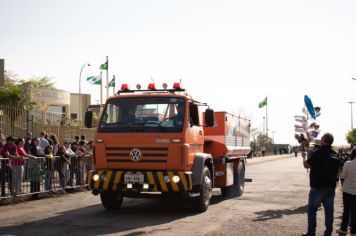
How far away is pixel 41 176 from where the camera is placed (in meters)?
15.6

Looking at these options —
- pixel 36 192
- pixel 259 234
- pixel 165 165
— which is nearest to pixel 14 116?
pixel 36 192

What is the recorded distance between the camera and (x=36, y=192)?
15.1 metres

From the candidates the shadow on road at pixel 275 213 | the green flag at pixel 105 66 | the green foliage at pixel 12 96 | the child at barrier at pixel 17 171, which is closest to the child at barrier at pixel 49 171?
the child at barrier at pixel 17 171

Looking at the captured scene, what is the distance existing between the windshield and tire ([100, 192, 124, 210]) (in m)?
1.72

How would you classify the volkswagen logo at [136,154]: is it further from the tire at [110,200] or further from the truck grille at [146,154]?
the tire at [110,200]

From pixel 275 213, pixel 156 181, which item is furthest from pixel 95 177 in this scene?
pixel 275 213

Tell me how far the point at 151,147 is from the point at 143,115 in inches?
33.4

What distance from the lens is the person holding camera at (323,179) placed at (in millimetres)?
8570

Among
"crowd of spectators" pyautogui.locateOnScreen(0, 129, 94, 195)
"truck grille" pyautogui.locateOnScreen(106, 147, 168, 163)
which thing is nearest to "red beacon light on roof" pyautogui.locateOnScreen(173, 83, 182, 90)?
"truck grille" pyautogui.locateOnScreen(106, 147, 168, 163)

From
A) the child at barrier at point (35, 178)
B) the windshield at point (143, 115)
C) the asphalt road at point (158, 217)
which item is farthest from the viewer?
the child at barrier at point (35, 178)

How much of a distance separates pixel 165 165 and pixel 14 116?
14.7m

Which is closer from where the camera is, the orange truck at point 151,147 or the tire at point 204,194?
the orange truck at point 151,147

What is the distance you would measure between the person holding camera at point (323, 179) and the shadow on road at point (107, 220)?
9.40ft

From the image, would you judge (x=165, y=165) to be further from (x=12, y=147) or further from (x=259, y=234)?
(x=12, y=147)
